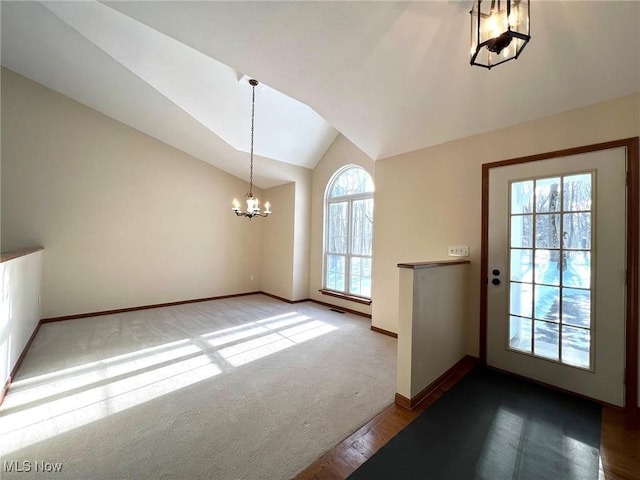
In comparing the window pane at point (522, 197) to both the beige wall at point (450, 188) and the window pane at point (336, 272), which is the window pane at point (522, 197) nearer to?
the beige wall at point (450, 188)

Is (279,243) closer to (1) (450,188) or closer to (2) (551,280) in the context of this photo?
(1) (450,188)

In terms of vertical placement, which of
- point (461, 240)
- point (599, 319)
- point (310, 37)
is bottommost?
point (599, 319)

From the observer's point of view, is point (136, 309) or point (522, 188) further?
point (136, 309)

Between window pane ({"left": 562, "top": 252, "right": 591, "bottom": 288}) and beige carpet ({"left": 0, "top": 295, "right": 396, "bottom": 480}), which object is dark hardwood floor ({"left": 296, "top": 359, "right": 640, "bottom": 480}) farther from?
window pane ({"left": 562, "top": 252, "right": 591, "bottom": 288})

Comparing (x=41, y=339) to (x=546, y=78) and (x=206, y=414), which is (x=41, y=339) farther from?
(x=546, y=78)

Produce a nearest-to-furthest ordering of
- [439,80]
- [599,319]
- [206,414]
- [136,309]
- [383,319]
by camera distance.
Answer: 1. [206,414]
2. [599,319]
3. [439,80]
4. [383,319]
5. [136,309]

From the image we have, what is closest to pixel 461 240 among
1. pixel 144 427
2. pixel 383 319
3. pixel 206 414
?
pixel 383 319

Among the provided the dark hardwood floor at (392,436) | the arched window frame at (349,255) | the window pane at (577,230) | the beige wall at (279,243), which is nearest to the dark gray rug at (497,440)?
the dark hardwood floor at (392,436)

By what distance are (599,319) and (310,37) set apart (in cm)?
326

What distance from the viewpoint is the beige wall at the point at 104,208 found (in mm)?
3709

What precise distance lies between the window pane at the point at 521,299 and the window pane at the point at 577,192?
777 millimetres

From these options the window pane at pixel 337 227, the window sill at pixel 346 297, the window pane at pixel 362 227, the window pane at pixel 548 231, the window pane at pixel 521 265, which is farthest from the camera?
the window pane at pixel 337 227

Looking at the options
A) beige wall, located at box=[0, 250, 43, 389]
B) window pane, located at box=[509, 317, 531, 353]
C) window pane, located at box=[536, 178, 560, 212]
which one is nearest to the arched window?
window pane, located at box=[509, 317, 531, 353]

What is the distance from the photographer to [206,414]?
192cm
